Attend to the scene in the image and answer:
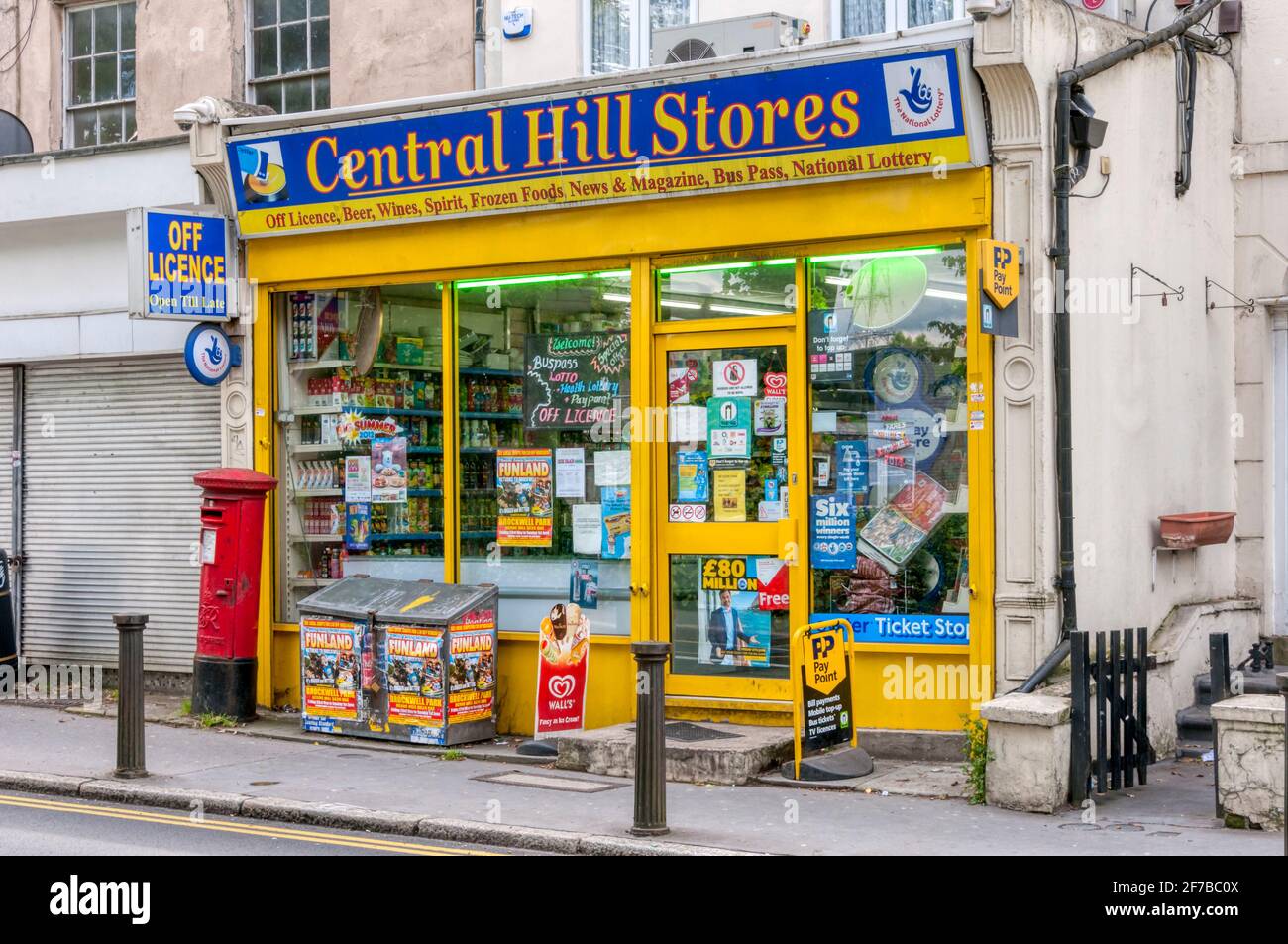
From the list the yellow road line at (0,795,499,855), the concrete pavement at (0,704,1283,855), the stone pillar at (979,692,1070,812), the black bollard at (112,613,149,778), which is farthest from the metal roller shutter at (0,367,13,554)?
the stone pillar at (979,692,1070,812)

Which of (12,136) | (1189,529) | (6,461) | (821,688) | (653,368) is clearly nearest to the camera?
(821,688)

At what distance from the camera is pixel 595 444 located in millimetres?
13047

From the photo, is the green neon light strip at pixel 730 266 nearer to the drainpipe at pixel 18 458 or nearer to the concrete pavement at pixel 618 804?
the concrete pavement at pixel 618 804

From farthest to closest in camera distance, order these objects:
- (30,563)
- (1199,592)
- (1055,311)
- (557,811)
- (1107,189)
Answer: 1. (30,563)
2. (1199,592)
3. (1107,189)
4. (1055,311)
5. (557,811)

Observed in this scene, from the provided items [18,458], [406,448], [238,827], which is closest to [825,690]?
[238,827]

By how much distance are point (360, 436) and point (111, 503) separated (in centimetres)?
319

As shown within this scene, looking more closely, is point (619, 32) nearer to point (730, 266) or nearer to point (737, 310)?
point (730, 266)

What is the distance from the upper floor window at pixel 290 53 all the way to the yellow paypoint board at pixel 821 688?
771cm

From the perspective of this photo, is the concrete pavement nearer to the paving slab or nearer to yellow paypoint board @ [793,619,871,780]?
the paving slab

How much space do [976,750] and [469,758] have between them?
12.6ft

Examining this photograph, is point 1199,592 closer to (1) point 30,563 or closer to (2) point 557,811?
(2) point 557,811

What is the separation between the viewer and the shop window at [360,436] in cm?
1398

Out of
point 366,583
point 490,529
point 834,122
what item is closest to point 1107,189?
point 834,122

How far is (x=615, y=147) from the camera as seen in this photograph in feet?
40.9
